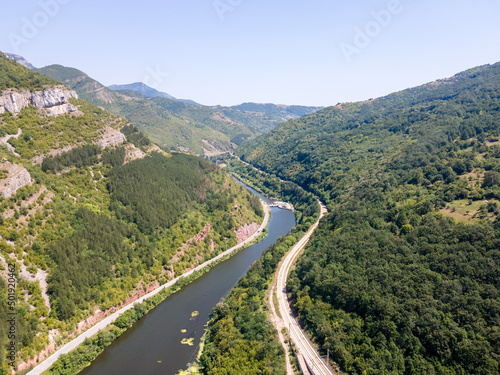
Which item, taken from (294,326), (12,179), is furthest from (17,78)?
(294,326)

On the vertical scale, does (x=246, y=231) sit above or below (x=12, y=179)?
below

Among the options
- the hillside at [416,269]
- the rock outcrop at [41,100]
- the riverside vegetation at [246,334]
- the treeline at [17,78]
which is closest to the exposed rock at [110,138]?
the rock outcrop at [41,100]

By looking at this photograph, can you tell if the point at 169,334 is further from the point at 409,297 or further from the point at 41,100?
the point at 41,100

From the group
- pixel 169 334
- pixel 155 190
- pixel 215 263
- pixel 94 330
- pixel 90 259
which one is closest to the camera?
pixel 94 330

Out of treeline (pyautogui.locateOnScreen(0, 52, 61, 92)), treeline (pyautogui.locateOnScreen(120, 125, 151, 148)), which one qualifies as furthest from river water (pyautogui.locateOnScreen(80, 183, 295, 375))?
treeline (pyautogui.locateOnScreen(0, 52, 61, 92))

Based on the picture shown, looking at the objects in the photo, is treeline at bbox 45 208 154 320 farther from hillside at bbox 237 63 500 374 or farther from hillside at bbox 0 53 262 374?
hillside at bbox 237 63 500 374

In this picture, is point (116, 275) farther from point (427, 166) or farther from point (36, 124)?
point (427, 166)
